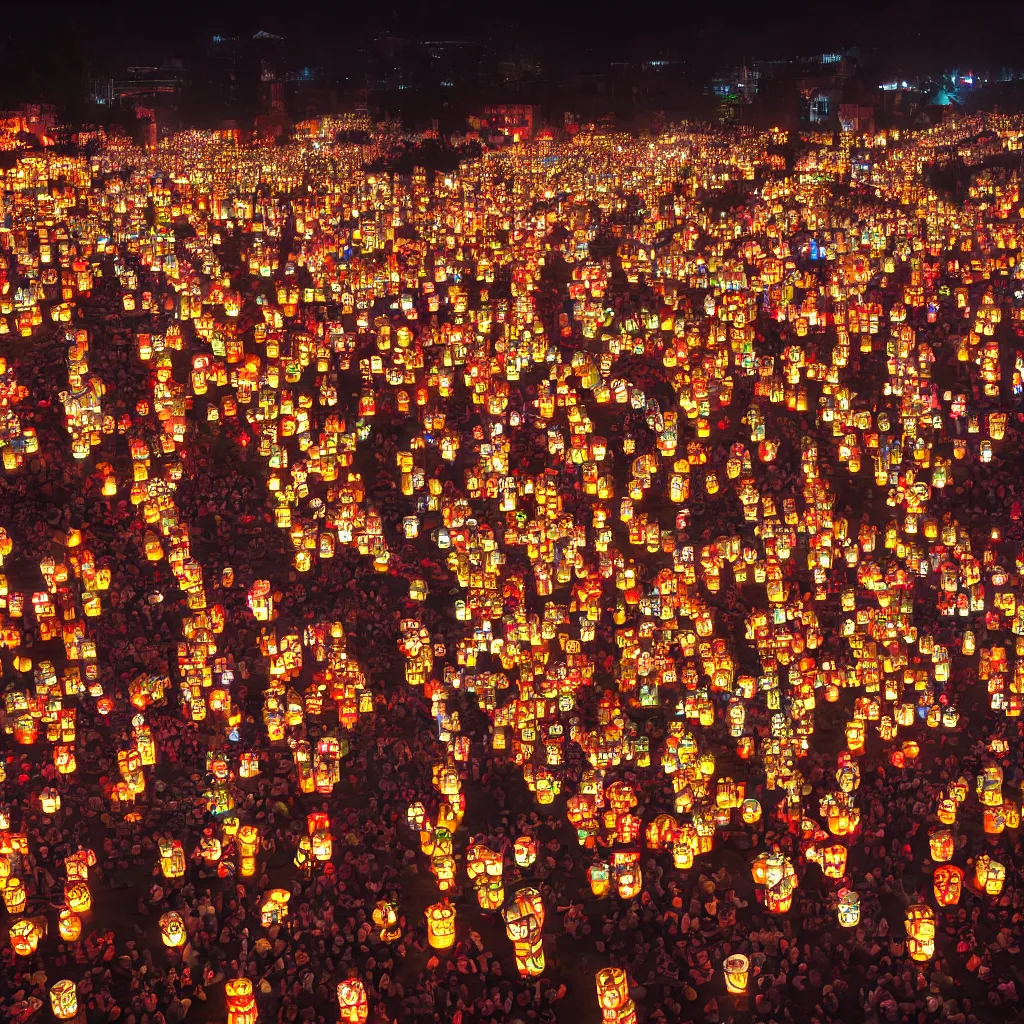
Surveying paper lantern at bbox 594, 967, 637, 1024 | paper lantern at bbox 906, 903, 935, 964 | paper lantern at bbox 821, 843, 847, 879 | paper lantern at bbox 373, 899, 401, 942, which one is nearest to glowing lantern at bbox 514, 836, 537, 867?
paper lantern at bbox 373, 899, 401, 942

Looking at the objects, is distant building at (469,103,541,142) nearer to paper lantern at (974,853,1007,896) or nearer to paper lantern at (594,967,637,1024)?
paper lantern at (974,853,1007,896)

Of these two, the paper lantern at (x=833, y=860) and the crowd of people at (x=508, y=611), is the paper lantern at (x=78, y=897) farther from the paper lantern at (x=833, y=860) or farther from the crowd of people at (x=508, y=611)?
the paper lantern at (x=833, y=860)

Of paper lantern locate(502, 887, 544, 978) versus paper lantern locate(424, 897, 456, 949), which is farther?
paper lantern locate(424, 897, 456, 949)

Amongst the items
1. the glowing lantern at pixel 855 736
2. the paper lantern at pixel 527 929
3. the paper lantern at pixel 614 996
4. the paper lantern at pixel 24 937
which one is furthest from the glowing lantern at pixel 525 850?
the paper lantern at pixel 24 937

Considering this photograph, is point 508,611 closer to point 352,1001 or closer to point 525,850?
point 525,850

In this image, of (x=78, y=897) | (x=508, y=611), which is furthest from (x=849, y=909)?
(x=78, y=897)

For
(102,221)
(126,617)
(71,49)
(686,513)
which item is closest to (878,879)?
(686,513)

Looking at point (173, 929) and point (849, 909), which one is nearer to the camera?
point (173, 929)
